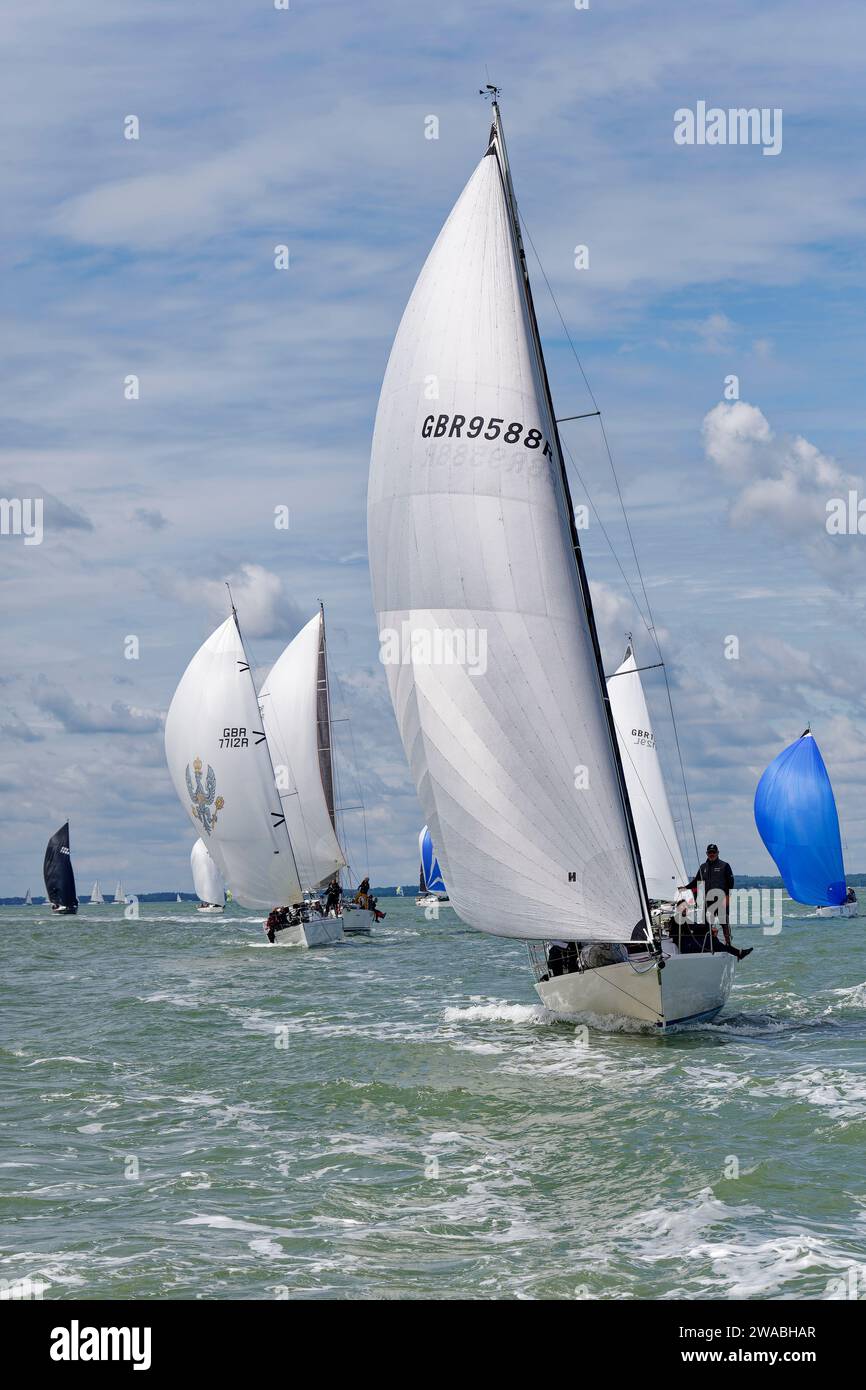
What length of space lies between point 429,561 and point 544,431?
8.12 ft

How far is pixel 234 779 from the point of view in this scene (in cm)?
4962

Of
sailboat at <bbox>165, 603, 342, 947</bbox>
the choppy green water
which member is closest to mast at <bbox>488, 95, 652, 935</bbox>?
the choppy green water

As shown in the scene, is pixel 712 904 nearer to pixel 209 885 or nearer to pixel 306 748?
pixel 306 748

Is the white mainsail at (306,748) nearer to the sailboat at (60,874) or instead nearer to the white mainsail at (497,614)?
the white mainsail at (497,614)

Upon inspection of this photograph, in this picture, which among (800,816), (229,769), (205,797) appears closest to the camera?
(229,769)

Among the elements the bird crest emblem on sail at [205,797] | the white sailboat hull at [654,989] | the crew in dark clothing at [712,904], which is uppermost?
the bird crest emblem on sail at [205,797]

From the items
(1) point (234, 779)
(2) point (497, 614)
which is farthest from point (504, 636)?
(1) point (234, 779)

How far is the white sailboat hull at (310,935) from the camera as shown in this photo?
50.7 metres

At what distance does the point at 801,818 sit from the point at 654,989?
38577 millimetres

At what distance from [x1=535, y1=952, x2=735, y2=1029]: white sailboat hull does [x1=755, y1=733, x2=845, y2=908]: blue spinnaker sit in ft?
117

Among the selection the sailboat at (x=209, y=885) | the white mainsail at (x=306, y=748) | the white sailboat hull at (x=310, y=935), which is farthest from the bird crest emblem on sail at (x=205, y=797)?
the sailboat at (x=209, y=885)

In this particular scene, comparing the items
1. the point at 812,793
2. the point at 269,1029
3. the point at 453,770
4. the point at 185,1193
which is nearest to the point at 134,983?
the point at 269,1029

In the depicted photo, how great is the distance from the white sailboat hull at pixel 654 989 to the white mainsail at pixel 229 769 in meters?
27.8
